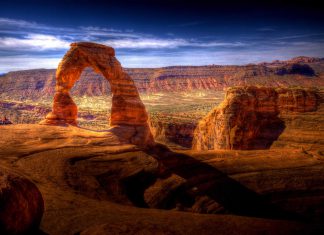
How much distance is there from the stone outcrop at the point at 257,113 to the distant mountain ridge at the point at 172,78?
98.6 m

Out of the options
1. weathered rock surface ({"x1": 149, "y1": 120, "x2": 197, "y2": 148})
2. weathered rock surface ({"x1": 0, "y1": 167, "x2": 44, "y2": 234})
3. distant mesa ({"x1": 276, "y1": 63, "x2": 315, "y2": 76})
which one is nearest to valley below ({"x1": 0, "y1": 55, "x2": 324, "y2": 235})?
weathered rock surface ({"x1": 0, "y1": 167, "x2": 44, "y2": 234})

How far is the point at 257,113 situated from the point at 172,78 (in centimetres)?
13612

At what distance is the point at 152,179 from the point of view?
18.5 metres

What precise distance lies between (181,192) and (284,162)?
8232 millimetres

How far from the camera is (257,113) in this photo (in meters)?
29.4

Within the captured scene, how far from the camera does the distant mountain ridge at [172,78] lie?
131625 mm

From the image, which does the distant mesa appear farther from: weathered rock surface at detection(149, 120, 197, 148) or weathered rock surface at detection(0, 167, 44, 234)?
weathered rock surface at detection(0, 167, 44, 234)

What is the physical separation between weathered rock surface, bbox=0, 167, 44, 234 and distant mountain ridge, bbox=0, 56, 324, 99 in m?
123

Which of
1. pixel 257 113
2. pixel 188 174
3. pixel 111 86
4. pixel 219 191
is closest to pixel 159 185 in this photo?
pixel 188 174

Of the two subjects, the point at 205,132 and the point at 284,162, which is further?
the point at 205,132

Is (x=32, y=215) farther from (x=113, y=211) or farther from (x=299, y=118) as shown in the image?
(x=299, y=118)

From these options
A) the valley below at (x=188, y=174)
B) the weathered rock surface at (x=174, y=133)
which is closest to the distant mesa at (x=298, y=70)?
the weathered rock surface at (x=174, y=133)

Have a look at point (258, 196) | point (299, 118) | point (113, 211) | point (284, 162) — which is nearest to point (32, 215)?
point (113, 211)

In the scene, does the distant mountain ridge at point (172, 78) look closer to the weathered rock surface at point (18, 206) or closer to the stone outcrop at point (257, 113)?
the stone outcrop at point (257, 113)
